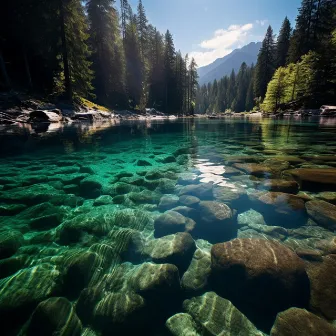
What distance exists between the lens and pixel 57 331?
1946 millimetres

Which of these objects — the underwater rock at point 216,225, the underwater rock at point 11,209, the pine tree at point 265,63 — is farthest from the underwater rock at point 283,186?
the pine tree at point 265,63

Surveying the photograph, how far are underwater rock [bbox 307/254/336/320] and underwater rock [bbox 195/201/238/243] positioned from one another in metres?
1.22

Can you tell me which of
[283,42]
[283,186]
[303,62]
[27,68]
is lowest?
[283,186]

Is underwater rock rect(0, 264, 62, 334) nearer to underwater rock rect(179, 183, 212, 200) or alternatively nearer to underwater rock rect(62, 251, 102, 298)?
underwater rock rect(62, 251, 102, 298)

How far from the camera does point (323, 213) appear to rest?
369 centimetres

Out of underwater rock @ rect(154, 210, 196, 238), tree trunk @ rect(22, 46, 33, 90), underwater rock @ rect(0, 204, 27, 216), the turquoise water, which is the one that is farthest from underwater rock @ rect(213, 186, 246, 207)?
tree trunk @ rect(22, 46, 33, 90)

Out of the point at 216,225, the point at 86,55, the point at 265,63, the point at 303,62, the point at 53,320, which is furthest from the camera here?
the point at 265,63

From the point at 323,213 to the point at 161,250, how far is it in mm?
3128

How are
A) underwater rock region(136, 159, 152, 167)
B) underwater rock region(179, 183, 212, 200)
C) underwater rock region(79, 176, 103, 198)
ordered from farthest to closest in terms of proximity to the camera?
underwater rock region(136, 159, 152, 167) < underwater rock region(79, 176, 103, 198) < underwater rock region(179, 183, 212, 200)

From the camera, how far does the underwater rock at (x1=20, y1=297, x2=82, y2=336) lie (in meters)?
1.93

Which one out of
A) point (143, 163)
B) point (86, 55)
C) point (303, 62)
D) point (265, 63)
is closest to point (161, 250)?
point (143, 163)

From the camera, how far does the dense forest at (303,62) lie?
110ft

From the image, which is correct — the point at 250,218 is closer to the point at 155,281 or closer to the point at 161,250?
the point at 161,250

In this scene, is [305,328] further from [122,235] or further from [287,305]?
[122,235]
